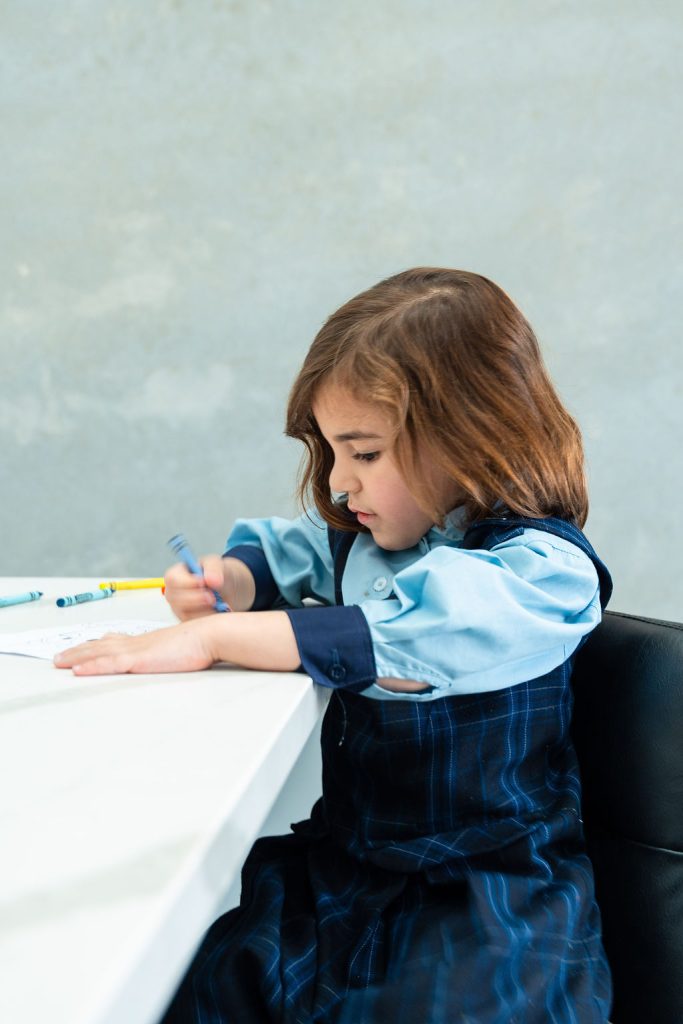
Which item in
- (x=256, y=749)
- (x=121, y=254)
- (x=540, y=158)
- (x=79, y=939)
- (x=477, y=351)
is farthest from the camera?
(x=121, y=254)

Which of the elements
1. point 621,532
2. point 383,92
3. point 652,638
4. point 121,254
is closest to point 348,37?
point 383,92

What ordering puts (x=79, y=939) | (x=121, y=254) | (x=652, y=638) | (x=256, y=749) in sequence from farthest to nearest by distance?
(x=121, y=254), (x=652, y=638), (x=256, y=749), (x=79, y=939)

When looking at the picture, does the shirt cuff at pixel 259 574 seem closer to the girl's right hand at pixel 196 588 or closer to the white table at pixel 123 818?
the girl's right hand at pixel 196 588

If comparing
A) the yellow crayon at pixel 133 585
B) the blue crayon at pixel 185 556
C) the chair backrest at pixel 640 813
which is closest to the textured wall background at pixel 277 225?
the yellow crayon at pixel 133 585

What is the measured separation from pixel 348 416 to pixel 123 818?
1.82 ft

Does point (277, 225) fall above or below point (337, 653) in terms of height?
above

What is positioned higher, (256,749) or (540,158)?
(540,158)

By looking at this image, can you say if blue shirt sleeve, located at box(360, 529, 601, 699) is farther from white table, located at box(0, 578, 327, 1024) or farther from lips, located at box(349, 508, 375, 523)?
lips, located at box(349, 508, 375, 523)

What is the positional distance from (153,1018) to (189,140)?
203cm

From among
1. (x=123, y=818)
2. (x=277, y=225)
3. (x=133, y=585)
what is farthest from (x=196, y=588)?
(x=277, y=225)

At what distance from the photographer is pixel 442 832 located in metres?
0.74

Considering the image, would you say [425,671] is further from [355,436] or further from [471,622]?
[355,436]

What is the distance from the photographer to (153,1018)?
11.1 inches

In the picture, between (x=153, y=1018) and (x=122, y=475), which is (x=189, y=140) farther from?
(x=153, y=1018)
